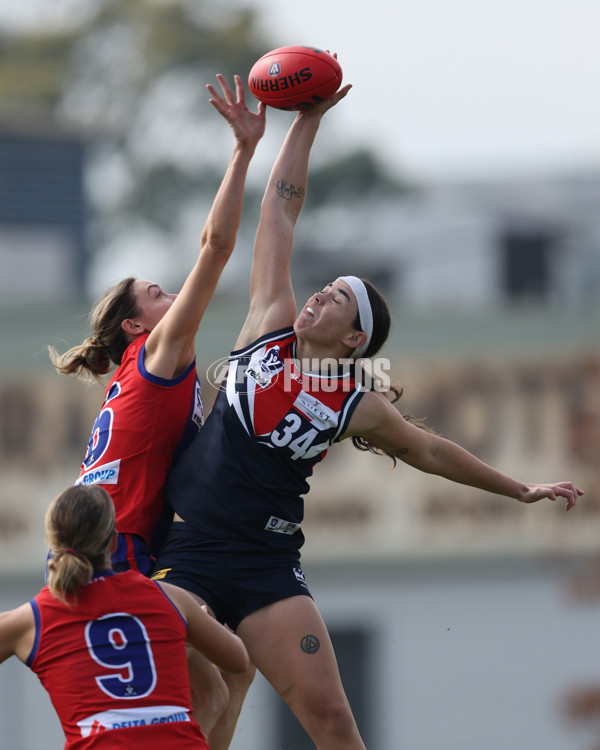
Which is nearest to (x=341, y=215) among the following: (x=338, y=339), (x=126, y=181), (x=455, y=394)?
(x=126, y=181)

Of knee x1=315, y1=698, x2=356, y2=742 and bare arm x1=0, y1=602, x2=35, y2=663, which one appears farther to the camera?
A: knee x1=315, y1=698, x2=356, y2=742

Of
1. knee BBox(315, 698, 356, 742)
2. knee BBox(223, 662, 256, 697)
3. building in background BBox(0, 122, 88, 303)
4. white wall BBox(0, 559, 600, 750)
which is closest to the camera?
knee BBox(315, 698, 356, 742)

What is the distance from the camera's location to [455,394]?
1576cm

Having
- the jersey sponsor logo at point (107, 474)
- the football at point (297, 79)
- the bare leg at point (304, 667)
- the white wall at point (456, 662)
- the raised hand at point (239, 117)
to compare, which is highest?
the football at point (297, 79)

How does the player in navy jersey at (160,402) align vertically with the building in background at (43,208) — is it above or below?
below

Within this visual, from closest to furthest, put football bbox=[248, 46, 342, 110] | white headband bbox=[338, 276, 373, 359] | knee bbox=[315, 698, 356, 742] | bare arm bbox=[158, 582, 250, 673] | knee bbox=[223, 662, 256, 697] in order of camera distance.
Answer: bare arm bbox=[158, 582, 250, 673], knee bbox=[315, 698, 356, 742], white headband bbox=[338, 276, 373, 359], knee bbox=[223, 662, 256, 697], football bbox=[248, 46, 342, 110]

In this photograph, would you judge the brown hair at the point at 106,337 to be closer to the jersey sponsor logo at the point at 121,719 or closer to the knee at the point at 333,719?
the knee at the point at 333,719

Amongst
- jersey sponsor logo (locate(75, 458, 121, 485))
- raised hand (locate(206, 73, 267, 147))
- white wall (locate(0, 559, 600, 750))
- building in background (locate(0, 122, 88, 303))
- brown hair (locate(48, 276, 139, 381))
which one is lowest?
white wall (locate(0, 559, 600, 750))

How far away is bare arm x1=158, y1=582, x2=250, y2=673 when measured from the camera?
4.14 meters

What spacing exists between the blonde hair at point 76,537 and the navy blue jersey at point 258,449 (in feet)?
3.33

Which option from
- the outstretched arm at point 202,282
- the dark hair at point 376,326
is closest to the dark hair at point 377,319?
the dark hair at point 376,326

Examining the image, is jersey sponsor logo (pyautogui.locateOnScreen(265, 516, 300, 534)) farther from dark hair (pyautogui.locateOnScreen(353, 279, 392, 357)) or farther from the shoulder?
dark hair (pyautogui.locateOnScreen(353, 279, 392, 357))

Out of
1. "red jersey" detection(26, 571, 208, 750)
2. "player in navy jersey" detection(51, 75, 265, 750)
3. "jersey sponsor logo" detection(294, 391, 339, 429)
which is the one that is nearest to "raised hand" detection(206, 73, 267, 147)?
"player in navy jersey" detection(51, 75, 265, 750)

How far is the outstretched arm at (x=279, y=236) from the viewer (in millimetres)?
5227
